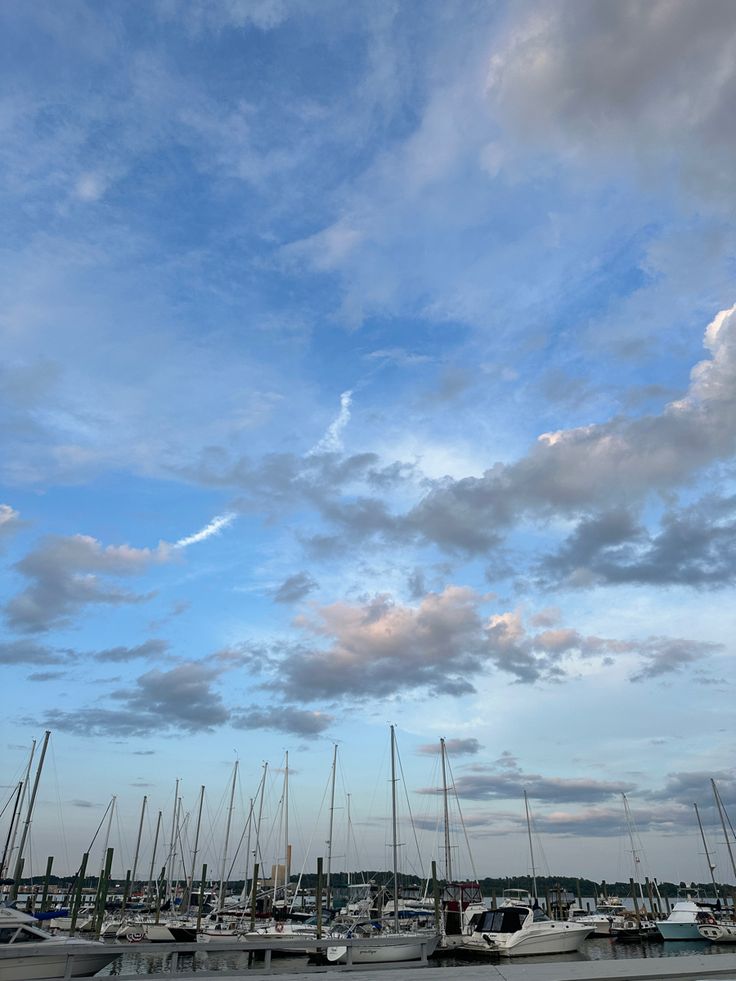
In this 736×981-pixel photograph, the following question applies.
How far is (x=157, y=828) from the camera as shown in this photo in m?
92.6

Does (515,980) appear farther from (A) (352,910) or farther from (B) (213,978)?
(A) (352,910)

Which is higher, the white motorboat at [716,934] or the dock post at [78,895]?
the dock post at [78,895]

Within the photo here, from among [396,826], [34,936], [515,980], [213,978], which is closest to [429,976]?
[515,980]

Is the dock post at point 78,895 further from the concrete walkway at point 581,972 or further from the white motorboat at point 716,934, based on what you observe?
the concrete walkway at point 581,972

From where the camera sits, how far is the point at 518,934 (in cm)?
4575

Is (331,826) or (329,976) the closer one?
(329,976)

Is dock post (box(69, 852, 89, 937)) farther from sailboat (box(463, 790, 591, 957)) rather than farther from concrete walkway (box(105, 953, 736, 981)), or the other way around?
concrete walkway (box(105, 953, 736, 981))

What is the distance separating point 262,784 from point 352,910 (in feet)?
55.1

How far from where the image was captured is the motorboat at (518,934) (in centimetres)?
4525

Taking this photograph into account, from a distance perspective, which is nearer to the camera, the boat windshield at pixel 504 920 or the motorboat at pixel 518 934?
the motorboat at pixel 518 934

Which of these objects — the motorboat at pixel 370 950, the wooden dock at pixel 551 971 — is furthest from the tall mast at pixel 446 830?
the wooden dock at pixel 551 971

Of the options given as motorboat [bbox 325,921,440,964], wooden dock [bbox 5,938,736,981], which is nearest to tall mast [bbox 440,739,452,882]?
motorboat [bbox 325,921,440,964]

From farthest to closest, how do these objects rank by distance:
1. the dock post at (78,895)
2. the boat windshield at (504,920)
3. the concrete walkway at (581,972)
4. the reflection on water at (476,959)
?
the dock post at (78,895)
the boat windshield at (504,920)
the reflection on water at (476,959)
the concrete walkway at (581,972)

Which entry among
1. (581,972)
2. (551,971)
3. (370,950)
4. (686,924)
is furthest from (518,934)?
(581,972)
